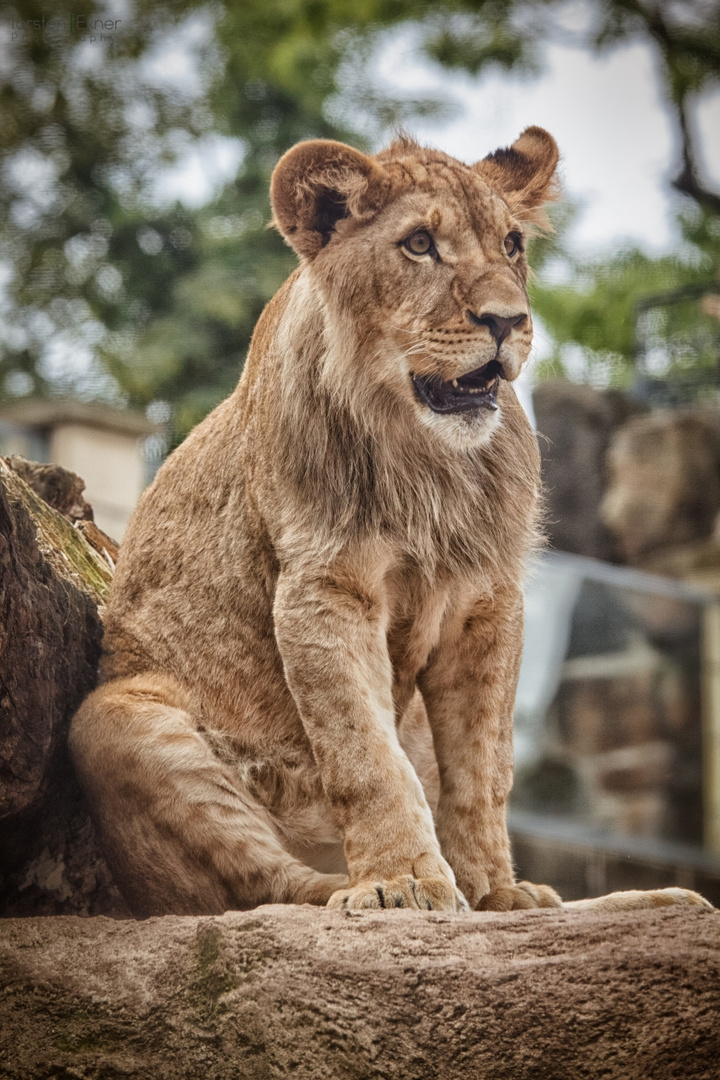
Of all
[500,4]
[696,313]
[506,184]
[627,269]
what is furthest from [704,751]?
[506,184]

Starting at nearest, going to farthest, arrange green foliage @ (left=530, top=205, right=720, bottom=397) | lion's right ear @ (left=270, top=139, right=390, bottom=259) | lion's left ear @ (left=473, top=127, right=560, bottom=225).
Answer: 1. lion's right ear @ (left=270, top=139, right=390, bottom=259)
2. lion's left ear @ (left=473, top=127, right=560, bottom=225)
3. green foliage @ (left=530, top=205, right=720, bottom=397)

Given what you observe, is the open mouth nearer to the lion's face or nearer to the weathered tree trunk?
the lion's face

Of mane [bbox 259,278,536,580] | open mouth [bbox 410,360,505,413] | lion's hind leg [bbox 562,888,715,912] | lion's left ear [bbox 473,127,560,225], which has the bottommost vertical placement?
lion's hind leg [bbox 562,888,715,912]

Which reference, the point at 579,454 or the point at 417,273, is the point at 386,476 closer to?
the point at 417,273

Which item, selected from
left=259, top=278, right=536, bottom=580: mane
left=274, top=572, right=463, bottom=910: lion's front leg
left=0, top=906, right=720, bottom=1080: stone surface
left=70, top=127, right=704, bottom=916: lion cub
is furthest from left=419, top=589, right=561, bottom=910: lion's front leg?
left=0, top=906, right=720, bottom=1080: stone surface

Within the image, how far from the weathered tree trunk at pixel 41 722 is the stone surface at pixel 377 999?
0.71 metres

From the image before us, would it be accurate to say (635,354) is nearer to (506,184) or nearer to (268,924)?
(506,184)

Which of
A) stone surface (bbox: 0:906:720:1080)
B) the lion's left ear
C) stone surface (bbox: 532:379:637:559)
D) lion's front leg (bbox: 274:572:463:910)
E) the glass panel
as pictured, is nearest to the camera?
stone surface (bbox: 0:906:720:1080)

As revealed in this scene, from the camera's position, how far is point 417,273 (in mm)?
3771

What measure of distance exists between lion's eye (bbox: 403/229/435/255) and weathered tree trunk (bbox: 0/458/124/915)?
4.64 feet

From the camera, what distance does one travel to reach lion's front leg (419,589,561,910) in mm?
3998

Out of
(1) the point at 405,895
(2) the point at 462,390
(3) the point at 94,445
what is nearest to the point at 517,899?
(1) the point at 405,895

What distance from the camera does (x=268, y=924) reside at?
3.33 m

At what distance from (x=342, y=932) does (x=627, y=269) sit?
16982 mm
